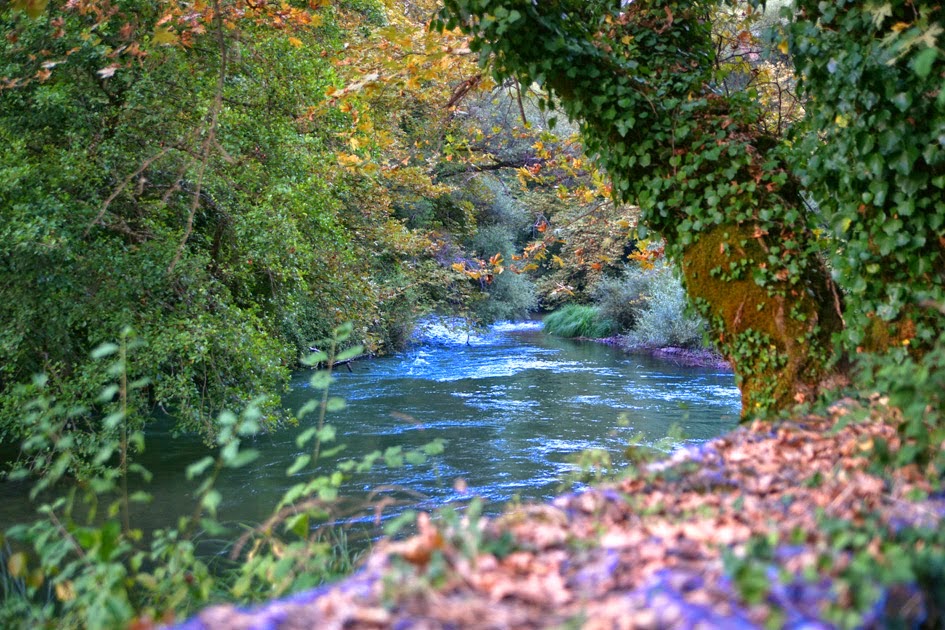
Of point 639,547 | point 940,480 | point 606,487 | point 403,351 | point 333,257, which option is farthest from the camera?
point 403,351

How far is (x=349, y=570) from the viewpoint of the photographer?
406cm

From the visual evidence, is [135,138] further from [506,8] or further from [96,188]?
[506,8]

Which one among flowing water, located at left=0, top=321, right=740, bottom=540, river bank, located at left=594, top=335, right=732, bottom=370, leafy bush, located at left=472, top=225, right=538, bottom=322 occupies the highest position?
leafy bush, located at left=472, top=225, right=538, bottom=322

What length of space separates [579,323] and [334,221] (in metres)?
16.1

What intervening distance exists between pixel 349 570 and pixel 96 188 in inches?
229

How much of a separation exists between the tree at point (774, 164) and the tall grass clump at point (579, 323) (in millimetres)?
19672

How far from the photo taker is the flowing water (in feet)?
27.3

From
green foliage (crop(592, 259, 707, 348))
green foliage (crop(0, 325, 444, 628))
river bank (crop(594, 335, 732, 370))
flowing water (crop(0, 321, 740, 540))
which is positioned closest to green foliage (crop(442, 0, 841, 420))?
flowing water (crop(0, 321, 740, 540))

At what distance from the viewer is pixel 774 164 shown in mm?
4699

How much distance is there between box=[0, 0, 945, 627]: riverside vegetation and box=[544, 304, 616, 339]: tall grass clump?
1151 centimetres

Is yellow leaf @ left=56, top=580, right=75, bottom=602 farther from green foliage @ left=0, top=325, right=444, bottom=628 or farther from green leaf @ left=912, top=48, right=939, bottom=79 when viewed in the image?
green leaf @ left=912, top=48, right=939, bottom=79

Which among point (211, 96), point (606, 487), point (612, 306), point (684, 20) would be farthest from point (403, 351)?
point (606, 487)

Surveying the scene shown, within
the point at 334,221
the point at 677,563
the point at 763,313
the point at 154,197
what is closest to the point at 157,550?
the point at 677,563

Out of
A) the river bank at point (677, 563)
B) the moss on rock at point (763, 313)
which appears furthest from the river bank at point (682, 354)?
the river bank at point (677, 563)
